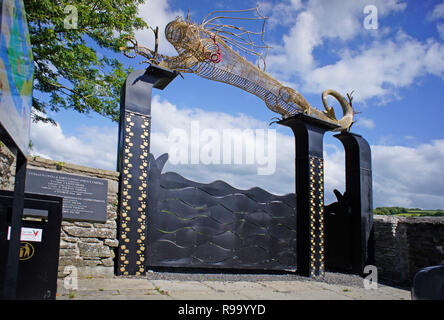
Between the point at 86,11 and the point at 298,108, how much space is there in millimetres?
6082

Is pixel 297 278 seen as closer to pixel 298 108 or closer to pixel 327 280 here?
pixel 327 280

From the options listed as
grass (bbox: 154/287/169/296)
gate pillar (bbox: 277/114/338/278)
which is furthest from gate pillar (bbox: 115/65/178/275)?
gate pillar (bbox: 277/114/338/278)

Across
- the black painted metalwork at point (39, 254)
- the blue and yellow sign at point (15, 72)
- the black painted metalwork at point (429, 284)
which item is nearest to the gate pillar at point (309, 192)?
the black painted metalwork at point (429, 284)

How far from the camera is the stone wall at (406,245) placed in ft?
24.1

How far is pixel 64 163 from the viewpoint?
5.33 m

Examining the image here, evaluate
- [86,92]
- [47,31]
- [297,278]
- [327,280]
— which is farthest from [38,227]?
[86,92]

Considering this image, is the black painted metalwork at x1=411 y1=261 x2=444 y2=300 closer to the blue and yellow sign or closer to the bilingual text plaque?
the blue and yellow sign

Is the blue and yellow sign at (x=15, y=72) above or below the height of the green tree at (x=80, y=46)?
below

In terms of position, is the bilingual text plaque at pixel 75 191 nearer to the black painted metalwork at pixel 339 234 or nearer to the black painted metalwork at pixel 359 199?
the black painted metalwork at pixel 339 234

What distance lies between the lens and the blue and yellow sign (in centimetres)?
149

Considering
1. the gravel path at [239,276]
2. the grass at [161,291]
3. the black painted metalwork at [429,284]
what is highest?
the black painted metalwork at [429,284]

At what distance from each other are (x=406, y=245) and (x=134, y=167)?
21.0ft

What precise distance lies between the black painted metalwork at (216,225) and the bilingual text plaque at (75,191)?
0.92 metres
